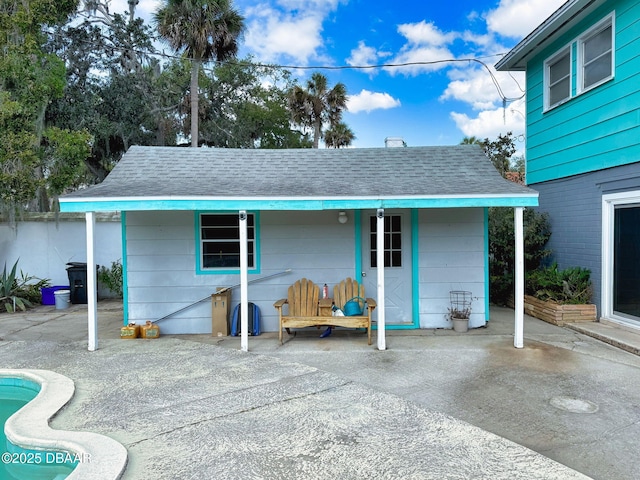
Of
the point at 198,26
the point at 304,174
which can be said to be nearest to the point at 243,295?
the point at 304,174

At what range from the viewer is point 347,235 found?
22.3 ft

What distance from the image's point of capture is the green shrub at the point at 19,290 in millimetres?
8555

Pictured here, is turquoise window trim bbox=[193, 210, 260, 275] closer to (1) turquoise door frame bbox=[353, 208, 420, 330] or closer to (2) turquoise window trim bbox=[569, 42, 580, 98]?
(1) turquoise door frame bbox=[353, 208, 420, 330]

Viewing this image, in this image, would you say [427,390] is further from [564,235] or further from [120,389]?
[564,235]

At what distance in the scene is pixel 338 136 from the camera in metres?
22.0

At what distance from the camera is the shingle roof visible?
5582 millimetres

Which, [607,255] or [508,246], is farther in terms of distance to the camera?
[508,246]

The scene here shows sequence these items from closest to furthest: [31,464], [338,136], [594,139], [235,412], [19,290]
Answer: [31,464] → [235,412] → [594,139] → [19,290] → [338,136]

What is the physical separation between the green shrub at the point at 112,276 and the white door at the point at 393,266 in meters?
6.16

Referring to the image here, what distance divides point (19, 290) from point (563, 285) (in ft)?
35.6

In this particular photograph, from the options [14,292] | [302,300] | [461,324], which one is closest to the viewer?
[302,300]

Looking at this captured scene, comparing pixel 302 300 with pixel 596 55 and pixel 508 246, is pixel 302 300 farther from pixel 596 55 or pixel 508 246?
pixel 596 55

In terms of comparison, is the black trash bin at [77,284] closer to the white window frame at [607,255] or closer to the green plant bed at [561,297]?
the green plant bed at [561,297]

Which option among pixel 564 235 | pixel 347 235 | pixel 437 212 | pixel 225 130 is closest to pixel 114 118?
pixel 225 130
